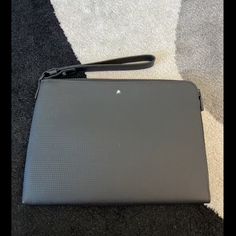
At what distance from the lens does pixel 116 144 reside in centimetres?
72

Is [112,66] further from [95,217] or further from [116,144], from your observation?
[95,217]

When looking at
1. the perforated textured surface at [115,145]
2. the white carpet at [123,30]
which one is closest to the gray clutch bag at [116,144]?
the perforated textured surface at [115,145]

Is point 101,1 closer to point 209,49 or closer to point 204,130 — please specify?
point 209,49

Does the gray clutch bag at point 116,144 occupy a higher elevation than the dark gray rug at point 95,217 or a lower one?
higher

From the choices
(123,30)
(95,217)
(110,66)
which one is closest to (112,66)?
(110,66)

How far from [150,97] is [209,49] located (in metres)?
0.25

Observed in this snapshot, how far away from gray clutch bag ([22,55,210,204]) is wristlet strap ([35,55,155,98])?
0.04 meters

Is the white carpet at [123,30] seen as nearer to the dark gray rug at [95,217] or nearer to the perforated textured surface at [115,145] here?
the perforated textured surface at [115,145]

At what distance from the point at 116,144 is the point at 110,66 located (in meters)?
0.20

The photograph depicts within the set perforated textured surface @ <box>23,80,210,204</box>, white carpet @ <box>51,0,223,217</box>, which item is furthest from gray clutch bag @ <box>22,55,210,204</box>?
white carpet @ <box>51,0,223,217</box>

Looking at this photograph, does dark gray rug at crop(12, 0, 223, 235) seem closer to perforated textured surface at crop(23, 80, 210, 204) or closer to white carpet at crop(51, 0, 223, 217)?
perforated textured surface at crop(23, 80, 210, 204)

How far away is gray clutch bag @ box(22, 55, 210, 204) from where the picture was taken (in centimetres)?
71

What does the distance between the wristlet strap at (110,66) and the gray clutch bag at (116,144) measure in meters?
0.04

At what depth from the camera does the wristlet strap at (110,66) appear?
2.60 ft
